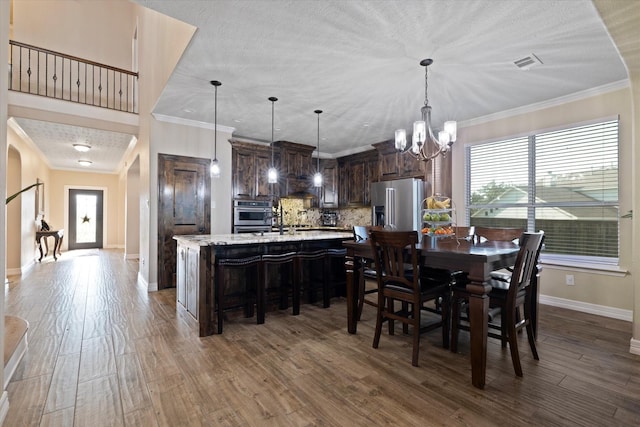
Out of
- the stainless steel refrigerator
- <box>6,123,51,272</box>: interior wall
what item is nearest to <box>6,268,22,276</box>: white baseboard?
<box>6,123,51,272</box>: interior wall

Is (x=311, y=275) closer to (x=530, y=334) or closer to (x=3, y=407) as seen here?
Result: (x=530, y=334)

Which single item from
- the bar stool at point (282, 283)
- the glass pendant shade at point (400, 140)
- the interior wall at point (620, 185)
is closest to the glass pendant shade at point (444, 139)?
the glass pendant shade at point (400, 140)

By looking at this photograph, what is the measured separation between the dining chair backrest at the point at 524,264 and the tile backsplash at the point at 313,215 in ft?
13.9

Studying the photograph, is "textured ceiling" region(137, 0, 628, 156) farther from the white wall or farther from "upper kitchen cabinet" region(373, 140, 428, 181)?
"upper kitchen cabinet" region(373, 140, 428, 181)

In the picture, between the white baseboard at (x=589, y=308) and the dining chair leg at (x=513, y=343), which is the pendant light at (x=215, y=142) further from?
the white baseboard at (x=589, y=308)

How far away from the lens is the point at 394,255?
2416 millimetres

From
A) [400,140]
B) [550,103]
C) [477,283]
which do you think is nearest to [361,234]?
[400,140]

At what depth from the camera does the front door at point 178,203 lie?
15.2 feet

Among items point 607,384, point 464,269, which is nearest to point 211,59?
point 464,269

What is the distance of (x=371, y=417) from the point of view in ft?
5.58

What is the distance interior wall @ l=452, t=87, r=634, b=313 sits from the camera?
3311 millimetres

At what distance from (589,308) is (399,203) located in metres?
2.81

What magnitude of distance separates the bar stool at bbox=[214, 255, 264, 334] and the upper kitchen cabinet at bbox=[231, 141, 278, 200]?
2443 millimetres

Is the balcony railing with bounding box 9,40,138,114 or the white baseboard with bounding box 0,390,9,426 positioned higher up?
the balcony railing with bounding box 9,40,138,114
